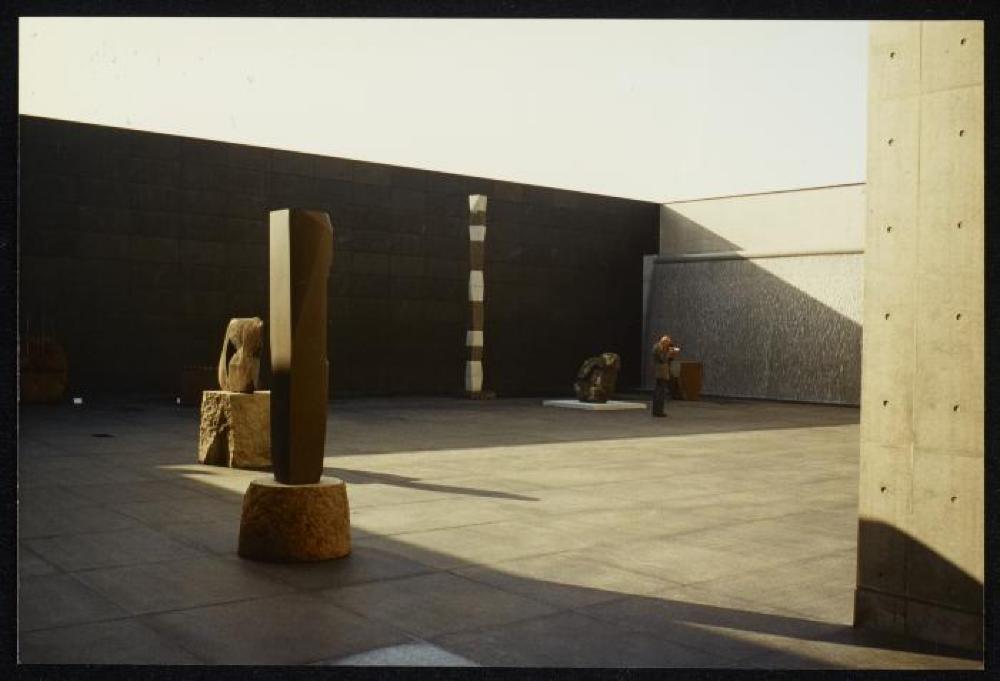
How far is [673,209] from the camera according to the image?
25125mm

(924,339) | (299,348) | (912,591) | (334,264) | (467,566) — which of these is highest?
(334,264)

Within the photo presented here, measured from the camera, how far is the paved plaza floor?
4.07 m

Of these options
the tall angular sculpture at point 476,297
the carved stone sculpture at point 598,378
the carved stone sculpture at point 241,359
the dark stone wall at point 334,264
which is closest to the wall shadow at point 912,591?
the carved stone sculpture at point 241,359

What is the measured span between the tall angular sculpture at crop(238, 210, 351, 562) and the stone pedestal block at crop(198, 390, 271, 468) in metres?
3.38

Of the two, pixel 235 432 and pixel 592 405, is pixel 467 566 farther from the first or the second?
pixel 592 405

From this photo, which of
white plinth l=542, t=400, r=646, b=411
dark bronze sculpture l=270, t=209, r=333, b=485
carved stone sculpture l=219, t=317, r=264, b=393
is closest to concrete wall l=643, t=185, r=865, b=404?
white plinth l=542, t=400, r=646, b=411

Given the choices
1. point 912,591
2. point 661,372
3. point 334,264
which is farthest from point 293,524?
point 334,264

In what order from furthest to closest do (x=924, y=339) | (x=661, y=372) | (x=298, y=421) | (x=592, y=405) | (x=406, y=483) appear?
1. (x=592, y=405)
2. (x=661, y=372)
3. (x=406, y=483)
4. (x=298, y=421)
5. (x=924, y=339)

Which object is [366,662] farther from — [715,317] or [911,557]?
[715,317]

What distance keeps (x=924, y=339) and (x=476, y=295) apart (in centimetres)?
1654

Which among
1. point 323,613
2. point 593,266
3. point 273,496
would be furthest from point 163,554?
point 593,266

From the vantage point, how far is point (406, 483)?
8.40 m

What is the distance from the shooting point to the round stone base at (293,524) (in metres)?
5.54

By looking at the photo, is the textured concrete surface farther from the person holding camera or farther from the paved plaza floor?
the paved plaza floor
